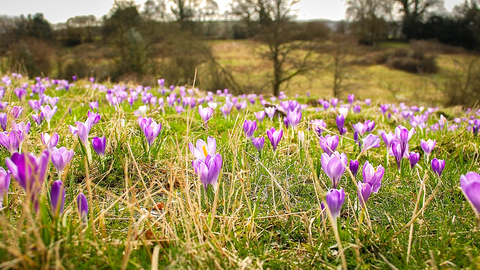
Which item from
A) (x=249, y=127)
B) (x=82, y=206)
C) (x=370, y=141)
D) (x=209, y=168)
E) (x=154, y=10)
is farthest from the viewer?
(x=154, y=10)

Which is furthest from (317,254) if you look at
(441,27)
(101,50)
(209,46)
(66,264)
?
(441,27)

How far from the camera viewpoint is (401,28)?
156 ft

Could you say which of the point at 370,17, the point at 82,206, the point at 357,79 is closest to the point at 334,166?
the point at 82,206

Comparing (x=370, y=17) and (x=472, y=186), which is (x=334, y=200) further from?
(x=370, y=17)

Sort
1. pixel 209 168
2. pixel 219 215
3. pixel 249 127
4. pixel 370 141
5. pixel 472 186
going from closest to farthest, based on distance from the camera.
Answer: pixel 472 186 < pixel 209 168 < pixel 219 215 < pixel 370 141 < pixel 249 127

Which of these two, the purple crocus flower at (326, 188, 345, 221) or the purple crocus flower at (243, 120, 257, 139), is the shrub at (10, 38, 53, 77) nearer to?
the purple crocus flower at (243, 120, 257, 139)

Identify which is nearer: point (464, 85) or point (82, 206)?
point (82, 206)

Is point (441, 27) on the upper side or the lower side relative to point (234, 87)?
upper

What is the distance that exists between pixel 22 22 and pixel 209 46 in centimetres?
2392

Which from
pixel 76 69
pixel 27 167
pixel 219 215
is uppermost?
pixel 76 69

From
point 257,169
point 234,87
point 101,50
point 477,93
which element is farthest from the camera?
point 101,50

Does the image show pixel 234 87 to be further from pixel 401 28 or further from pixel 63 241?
pixel 401 28

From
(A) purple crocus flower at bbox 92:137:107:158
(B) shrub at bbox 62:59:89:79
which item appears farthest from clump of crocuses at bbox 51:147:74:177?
(B) shrub at bbox 62:59:89:79

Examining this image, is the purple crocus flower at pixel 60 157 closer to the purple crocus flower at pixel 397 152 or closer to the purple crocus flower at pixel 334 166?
the purple crocus flower at pixel 334 166
